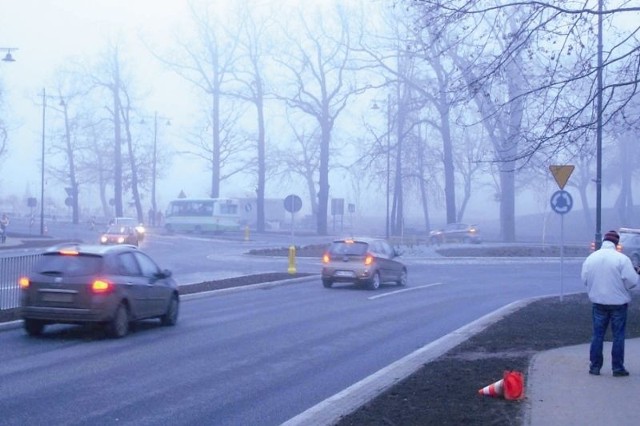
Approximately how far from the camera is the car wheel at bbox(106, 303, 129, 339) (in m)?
15.9

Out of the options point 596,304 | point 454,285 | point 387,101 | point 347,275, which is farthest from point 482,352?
point 387,101

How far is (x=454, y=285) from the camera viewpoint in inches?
1253

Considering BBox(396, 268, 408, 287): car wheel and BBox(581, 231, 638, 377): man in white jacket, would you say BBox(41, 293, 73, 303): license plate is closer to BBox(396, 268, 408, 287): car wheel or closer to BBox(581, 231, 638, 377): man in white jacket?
BBox(581, 231, 638, 377): man in white jacket

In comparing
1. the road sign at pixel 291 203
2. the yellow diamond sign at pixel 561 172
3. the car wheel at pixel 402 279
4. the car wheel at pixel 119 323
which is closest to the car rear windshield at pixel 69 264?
the car wheel at pixel 119 323

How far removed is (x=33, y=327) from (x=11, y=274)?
3597mm

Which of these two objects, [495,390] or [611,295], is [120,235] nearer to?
[611,295]

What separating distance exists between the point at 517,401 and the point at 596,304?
84.6 inches

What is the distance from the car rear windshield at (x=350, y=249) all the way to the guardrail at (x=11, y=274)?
11.9 metres

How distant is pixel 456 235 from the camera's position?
208ft

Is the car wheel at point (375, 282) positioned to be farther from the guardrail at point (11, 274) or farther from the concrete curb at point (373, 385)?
the guardrail at point (11, 274)

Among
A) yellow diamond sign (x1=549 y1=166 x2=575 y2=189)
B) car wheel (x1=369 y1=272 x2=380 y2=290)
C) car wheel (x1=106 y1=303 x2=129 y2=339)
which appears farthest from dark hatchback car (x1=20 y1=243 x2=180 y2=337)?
car wheel (x1=369 y1=272 x2=380 y2=290)

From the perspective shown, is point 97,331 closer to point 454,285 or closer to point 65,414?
point 65,414

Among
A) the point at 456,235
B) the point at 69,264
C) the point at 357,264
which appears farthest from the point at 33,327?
the point at 456,235

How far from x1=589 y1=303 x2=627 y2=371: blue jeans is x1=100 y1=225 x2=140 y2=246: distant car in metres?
39.0
